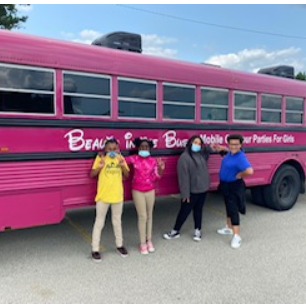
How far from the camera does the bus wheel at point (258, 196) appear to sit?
638 centimetres

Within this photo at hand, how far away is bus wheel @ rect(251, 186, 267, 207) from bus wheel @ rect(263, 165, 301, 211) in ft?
0.32

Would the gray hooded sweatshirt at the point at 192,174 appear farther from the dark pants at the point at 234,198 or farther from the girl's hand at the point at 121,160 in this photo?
the girl's hand at the point at 121,160

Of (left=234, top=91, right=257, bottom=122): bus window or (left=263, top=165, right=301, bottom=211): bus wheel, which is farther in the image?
(left=263, top=165, right=301, bottom=211): bus wheel

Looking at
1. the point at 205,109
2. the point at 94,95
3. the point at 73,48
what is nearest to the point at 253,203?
the point at 205,109

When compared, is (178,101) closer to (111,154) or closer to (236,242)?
(111,154)

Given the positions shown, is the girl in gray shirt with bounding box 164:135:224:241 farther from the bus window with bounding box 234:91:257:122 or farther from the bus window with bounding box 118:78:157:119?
the bus window with bounding box 234:91:257:122

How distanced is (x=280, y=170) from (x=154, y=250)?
3200mm

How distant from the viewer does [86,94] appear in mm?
3953

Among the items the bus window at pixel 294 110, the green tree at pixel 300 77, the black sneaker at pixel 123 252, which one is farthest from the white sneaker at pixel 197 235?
the green tree at pixel 300 77

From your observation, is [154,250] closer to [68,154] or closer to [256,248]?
[256,248]

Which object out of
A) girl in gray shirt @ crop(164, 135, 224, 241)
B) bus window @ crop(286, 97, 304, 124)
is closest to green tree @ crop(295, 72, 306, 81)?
bus window @ crop(286, 97, 304, 124)

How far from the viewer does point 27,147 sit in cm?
361

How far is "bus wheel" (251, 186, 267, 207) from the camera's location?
20.9ft

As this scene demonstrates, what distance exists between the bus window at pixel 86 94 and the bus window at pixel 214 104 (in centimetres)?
161
